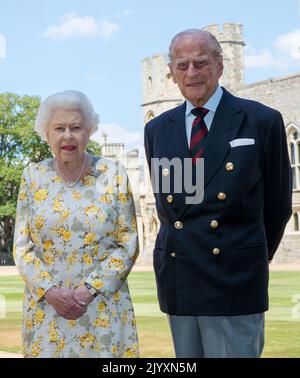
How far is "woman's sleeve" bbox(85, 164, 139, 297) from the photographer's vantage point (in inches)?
155

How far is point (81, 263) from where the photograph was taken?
397 cm

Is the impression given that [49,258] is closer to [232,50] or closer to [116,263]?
[116,263]

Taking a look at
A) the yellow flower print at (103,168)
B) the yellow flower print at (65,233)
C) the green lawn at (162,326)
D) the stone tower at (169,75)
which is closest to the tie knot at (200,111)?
the yellow flower print at (103,168)

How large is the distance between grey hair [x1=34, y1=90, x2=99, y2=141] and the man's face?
55cm

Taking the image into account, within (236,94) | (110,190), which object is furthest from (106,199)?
(236,94)

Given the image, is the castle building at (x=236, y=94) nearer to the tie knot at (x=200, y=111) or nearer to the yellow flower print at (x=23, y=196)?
the yellow flower print at (x=23, y=196)

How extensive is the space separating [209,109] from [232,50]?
3531cm

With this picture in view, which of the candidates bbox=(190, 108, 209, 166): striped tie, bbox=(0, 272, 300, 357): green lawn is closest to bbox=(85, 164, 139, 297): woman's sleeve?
bbox=(190, 108, 209, 166): striped tie

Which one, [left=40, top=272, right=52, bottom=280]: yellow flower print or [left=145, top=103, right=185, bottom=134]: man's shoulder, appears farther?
[left=40, top=272, right=52, bottom=280]: yellow flower print

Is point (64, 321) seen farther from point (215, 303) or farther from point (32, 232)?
point (215, 303)

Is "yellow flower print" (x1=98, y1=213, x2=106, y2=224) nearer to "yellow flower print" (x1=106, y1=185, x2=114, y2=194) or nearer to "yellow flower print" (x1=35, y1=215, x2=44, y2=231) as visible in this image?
"yellow flower print" (x1=106, y1=185, x2=114, y2=194)

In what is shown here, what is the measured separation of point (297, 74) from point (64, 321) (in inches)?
1129

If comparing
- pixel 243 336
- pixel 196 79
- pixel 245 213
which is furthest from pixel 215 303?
pixel 196 79

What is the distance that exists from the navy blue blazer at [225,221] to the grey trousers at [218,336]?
0.16 ft
